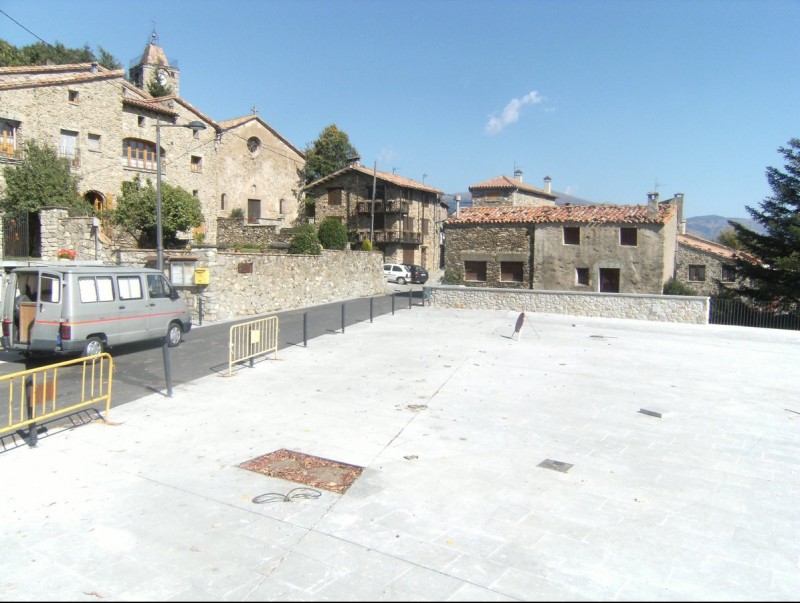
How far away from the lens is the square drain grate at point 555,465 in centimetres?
642

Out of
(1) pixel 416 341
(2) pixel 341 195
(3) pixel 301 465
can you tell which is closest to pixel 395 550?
(3) pixel 301 465

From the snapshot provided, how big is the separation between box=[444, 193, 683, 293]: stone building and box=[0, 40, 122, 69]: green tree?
29922mm

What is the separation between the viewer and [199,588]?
3936mm

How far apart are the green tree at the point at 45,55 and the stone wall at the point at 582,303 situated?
3152 centimetres

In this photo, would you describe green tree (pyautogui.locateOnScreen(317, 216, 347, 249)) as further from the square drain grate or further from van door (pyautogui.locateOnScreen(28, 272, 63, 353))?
the square drain grate

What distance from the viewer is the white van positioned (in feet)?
37.2

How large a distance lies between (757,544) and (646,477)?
1.49 meters

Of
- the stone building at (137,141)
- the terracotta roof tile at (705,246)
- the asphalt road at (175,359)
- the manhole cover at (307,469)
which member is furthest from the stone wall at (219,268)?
the terracotta roof tile at (705,246)

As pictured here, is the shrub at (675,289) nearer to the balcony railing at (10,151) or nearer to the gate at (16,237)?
the gate at (16,237)

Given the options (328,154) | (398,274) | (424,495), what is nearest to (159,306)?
(424,495)

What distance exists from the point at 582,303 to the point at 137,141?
86.2ft

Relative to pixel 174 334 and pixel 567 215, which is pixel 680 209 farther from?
pixel 174 334

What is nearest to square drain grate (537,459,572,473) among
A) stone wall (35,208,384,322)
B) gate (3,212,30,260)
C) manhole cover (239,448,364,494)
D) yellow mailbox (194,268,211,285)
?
manhole cover (239,448,364,494)

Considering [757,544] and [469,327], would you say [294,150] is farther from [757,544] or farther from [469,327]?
[757,544]
